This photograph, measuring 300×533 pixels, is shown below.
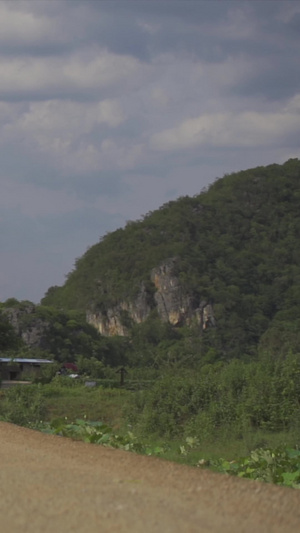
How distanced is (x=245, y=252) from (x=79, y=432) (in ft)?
289

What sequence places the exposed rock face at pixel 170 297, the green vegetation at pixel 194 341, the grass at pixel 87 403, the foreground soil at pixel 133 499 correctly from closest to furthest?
the foreground soil at pixel 133 499
the green vegetation at pixel 194 341
the grass at pixel 87 403
the exposed rock face at pixel 170 297

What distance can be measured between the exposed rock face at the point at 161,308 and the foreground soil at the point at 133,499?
81775 millimetres

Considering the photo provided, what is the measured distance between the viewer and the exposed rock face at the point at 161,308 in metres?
90.1

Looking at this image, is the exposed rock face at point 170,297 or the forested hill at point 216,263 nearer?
the forested hill at point 216,263

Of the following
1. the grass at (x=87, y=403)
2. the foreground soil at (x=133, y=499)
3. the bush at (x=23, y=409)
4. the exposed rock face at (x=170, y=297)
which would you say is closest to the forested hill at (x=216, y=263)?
the exposed rock face at (x=170, y=297)

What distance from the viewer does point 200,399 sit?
2658 cm

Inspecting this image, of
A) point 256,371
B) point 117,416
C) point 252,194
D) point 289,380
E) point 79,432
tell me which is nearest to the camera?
point 79,432

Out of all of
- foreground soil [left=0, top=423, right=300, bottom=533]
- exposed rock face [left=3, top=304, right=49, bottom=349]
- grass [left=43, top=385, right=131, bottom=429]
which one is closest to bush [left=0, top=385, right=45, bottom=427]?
grass [left=43, top=385, right=131, bottom=429]

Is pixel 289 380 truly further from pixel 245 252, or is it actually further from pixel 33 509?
pixel 245 252

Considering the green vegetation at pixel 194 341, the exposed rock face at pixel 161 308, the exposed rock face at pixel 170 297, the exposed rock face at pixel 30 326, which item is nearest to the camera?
the green vegetation at pixel 194 341

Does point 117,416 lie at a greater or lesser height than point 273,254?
lesser

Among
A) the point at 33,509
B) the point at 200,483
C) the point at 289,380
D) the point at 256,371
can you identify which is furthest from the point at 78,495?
the point at 256,371

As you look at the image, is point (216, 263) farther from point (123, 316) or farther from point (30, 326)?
point (30, 326)

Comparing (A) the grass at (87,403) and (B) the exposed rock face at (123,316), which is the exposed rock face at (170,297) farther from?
(A) the grass at (87,403)
